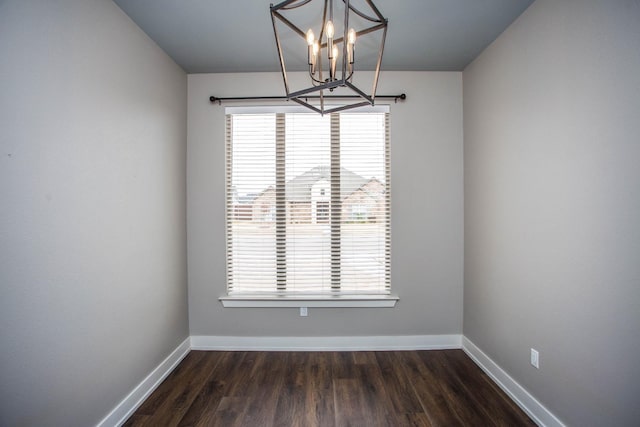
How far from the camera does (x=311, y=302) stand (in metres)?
2.62

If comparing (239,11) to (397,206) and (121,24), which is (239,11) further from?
(397,206)

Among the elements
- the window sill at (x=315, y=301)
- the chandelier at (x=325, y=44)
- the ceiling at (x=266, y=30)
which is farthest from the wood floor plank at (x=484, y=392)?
the ceiling at (x=266, y=30)

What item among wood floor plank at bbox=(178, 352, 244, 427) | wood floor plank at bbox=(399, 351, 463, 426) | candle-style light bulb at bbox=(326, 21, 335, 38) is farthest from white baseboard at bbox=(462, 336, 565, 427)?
candle-style light bulb at bbox=(326, 21, 335, 38)

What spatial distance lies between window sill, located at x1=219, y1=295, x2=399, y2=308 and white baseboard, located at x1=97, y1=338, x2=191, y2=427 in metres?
0.57

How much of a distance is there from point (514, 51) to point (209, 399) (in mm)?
3316

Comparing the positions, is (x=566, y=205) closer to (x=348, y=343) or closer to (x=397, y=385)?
(x=397, y=385)

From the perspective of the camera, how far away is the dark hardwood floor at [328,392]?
177 cm

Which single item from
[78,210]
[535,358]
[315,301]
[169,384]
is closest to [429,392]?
[535,358]

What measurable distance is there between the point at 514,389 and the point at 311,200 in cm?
214

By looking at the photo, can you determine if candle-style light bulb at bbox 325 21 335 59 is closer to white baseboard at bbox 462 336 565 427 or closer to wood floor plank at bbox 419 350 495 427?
wood floor plank at bbox 419 350 495 427

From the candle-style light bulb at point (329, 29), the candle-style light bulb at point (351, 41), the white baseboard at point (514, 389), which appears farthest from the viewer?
the white baseboard at point (514, 389)

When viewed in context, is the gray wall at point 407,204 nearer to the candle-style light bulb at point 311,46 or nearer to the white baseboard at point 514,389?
the white baseboard at point 514,389

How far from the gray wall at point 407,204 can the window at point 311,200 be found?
0.47 feet

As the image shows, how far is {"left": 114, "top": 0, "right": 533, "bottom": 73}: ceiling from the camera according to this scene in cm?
177
